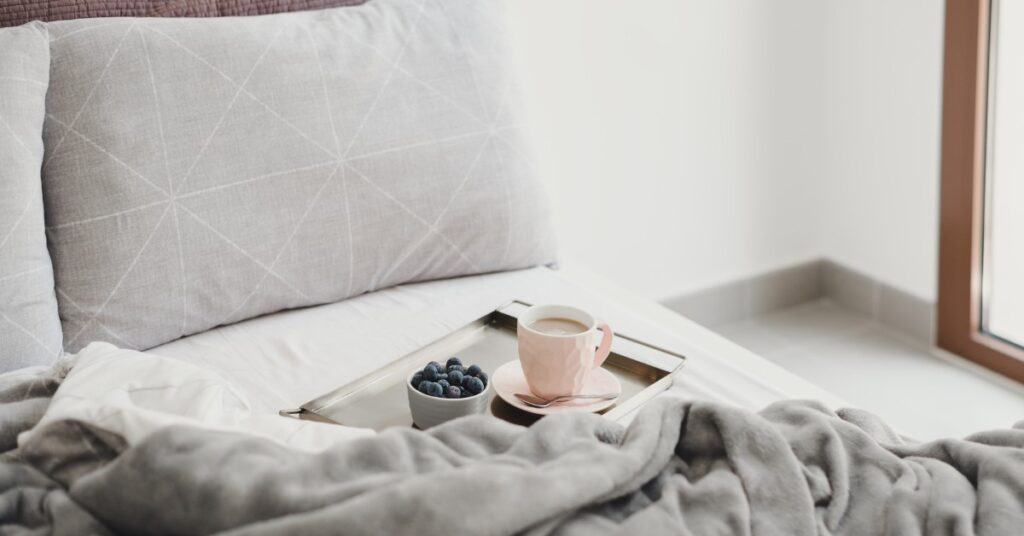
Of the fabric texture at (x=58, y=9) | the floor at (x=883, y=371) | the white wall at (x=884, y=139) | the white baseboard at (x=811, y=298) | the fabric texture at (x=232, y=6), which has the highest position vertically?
the fabric texture at (x=58, y=9)

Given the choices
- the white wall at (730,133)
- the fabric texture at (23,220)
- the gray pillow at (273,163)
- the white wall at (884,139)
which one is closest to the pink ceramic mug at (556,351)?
the gray pillow at (273,163)

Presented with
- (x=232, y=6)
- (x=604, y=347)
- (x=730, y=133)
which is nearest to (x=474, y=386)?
(x=604, y=347)

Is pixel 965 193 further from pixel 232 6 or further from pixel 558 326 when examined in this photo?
pixel 232 6

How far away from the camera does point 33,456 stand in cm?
94

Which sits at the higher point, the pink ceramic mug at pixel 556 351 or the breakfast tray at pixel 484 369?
the pink ceramic mug at pixel 556 351

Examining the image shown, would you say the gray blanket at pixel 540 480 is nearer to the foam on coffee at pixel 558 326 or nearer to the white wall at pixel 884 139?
the foam on coffee at pixel 558 326

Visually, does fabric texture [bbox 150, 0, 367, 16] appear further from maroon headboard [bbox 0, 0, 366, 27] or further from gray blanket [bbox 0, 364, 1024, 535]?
gray blanket [bbox 0, 364, 1024, 535]

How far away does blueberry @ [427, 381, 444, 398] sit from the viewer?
110cm

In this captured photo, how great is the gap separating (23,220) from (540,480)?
0.77 m

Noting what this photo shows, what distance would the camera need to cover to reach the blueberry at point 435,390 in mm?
1096

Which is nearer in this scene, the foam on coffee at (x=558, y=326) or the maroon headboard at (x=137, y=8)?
the foam on coffee at (x=558, y=326)

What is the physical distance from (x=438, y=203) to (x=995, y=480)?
2.76ft

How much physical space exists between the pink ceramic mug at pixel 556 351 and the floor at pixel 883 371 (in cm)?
101

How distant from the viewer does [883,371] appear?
7.44ft
